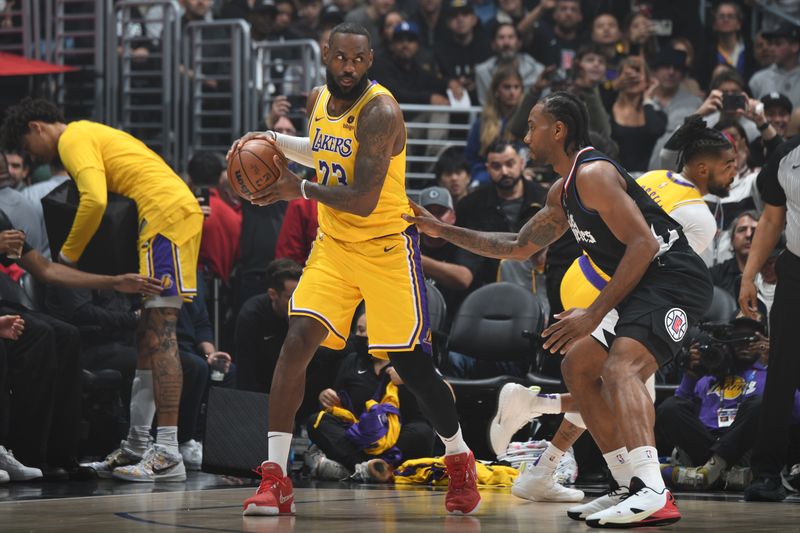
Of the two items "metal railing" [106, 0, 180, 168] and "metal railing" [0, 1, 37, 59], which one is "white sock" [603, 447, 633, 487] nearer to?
"metal railing" [106, 0, 180, 168]

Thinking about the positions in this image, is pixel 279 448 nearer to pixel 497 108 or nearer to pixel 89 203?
pixel 89 203

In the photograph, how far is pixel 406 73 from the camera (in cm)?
1298

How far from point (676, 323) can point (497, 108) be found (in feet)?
21.5

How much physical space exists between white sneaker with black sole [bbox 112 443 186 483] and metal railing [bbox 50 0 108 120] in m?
5.35

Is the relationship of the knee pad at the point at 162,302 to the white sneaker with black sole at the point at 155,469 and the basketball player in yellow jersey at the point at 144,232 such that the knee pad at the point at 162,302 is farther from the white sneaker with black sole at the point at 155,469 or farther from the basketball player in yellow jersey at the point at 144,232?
the white sneaker with black sole at the point at 155,469

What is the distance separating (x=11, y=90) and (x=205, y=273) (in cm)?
348

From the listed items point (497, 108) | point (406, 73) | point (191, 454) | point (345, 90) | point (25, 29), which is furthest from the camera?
point (406, 73)

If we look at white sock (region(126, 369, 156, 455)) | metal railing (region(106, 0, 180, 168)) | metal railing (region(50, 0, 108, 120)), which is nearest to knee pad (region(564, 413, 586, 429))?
white sock (region(126, 369, 156, 455))

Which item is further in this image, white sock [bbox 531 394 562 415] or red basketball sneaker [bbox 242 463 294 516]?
white sock [bbox 531 394 562 415]

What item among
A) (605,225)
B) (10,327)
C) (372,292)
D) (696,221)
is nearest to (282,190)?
(372,292)

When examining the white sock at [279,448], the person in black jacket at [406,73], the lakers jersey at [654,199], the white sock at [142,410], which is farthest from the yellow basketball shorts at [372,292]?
the person in black jacket at [406,73]

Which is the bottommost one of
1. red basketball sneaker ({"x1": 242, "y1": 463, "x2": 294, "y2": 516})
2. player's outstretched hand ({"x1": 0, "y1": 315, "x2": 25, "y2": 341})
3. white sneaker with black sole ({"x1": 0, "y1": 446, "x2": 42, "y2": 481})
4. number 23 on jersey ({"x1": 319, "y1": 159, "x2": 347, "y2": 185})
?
white sneaker with black sole ({"x1": 0, "y1": 446, "x2": 42, "y2": 481})

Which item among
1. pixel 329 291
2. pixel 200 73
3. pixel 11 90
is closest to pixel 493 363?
pixel 329 291

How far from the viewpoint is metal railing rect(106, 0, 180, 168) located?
40.3 ft
